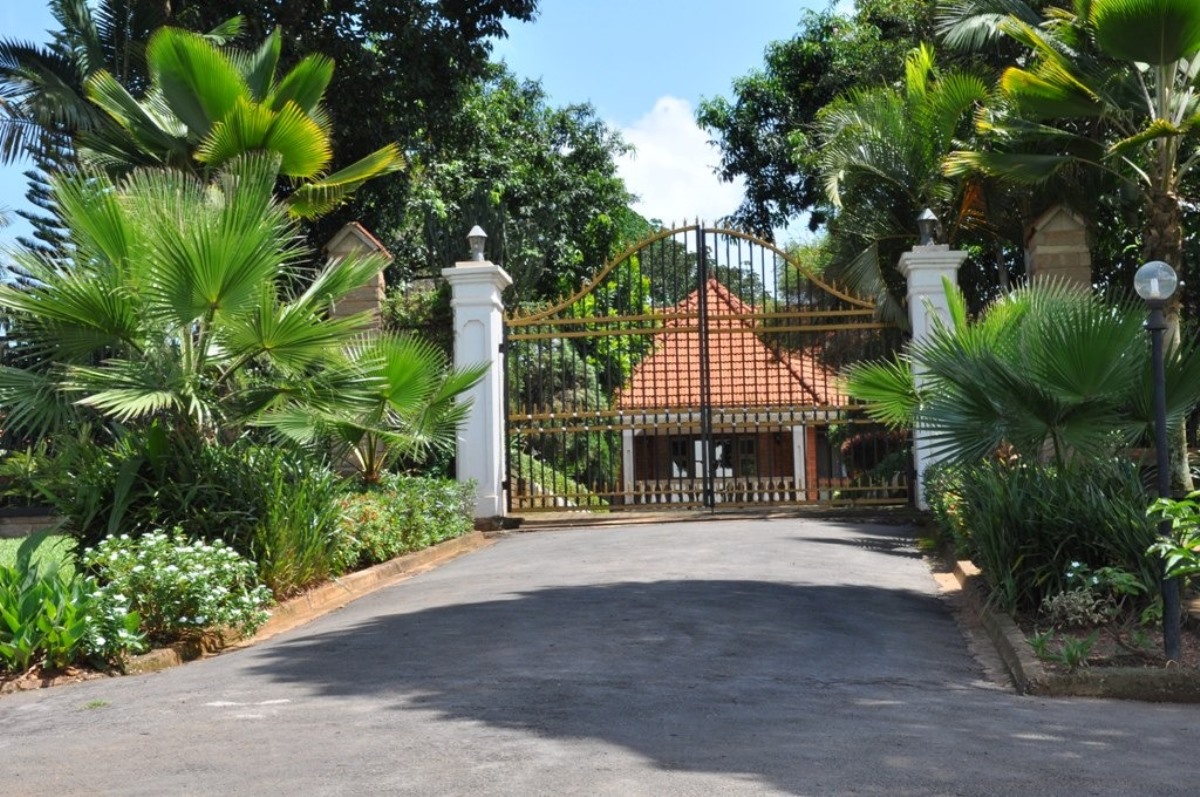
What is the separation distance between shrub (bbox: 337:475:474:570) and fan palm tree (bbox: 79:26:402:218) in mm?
3658

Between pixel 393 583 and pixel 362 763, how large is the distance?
6682 mm

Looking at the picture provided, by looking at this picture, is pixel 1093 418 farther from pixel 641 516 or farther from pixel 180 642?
pixel 641 516

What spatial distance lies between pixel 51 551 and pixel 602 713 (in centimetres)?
643

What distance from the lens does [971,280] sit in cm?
2378

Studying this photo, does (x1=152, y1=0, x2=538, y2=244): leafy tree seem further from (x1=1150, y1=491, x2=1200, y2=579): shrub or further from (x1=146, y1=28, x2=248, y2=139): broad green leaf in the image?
(x1=1150, y1=491, x2=1200, y2=579): shrub

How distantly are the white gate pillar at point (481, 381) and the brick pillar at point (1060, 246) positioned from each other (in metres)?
6.23

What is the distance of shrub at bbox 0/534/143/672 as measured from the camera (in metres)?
7.96

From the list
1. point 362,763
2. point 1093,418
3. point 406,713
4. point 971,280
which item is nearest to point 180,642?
point 406,713

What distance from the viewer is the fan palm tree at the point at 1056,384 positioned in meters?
9.07

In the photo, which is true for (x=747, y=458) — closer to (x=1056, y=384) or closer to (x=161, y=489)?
(x=1056, y=384)

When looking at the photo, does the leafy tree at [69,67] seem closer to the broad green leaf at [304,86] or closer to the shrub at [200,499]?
the broad green leaf at [304,86]

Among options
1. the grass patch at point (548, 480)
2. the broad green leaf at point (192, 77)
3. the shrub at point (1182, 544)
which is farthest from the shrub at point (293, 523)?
the grass patch at point (548, 480)

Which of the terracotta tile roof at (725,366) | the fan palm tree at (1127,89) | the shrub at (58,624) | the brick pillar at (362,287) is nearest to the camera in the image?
the shrub at (58,624)

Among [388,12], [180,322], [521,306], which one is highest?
[388,12]
